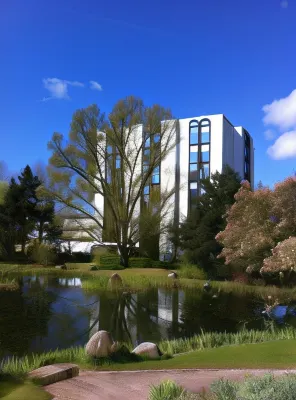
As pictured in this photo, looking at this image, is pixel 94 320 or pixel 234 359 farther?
pixel 94 320

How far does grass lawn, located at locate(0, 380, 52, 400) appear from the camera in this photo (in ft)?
14.6

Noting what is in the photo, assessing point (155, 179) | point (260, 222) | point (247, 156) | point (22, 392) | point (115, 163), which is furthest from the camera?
point (247, 156)

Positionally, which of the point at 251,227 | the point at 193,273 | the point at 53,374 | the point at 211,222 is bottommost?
the point at 53,374

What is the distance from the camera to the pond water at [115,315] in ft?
32.0

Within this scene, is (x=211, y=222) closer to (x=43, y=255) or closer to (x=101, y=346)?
(x=43, y=255)

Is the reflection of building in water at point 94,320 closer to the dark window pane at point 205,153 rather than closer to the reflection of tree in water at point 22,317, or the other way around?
the reflection of tree in water at point 22,317

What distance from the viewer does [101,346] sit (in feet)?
21.7

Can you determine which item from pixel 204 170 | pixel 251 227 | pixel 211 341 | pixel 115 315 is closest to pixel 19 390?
pixel 211 341

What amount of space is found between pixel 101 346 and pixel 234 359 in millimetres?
2109

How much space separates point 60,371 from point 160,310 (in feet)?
28.1

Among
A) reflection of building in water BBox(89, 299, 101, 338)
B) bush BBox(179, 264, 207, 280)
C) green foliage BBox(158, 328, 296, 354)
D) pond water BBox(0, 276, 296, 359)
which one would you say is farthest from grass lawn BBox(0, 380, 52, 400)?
bush BBox(179, 264, 207, 280)

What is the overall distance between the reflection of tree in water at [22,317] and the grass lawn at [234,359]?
10.2 feet

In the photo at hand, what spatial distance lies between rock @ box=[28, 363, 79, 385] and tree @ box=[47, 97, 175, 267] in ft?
80.4

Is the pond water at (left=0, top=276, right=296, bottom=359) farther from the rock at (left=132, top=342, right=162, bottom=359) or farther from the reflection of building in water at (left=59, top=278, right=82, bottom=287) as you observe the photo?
the rock at (left=132, top=342, right=162, bottom=359)
